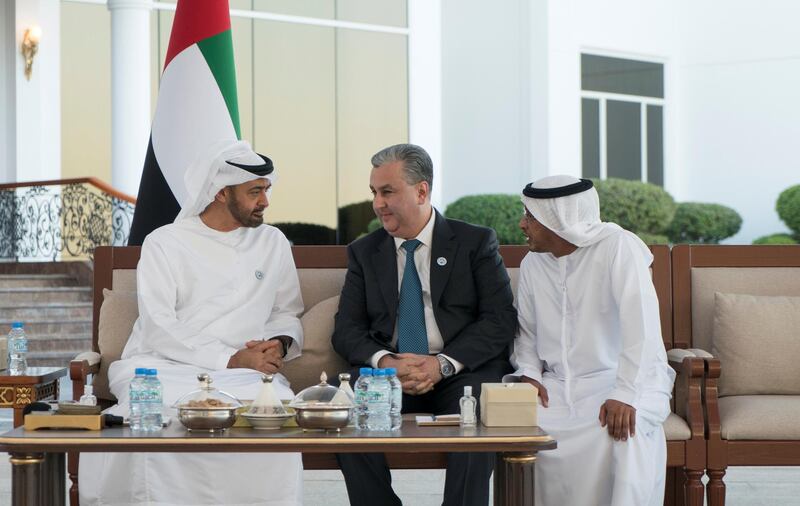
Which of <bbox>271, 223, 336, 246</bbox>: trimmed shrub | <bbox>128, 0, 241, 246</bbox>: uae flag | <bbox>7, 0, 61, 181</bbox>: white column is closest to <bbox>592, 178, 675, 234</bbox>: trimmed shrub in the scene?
<bbox>271, 223, 336, 246</bbox>: trimmed shrub

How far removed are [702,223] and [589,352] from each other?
13303 mm

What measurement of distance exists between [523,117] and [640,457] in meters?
14.2

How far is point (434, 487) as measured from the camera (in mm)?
5516

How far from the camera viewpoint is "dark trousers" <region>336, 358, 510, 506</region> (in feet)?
12.5

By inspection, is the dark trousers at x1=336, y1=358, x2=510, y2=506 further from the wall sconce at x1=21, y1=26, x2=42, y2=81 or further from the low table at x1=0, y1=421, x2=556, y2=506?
the wall sconce at x1=21, y1=26, x2=42, y2=81

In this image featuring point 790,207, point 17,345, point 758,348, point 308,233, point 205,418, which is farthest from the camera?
point 308,233

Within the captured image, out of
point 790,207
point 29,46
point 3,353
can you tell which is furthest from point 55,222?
point 790,207

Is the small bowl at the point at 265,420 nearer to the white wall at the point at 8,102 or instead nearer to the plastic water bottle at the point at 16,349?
the plastic water bottle at the point at 16,349

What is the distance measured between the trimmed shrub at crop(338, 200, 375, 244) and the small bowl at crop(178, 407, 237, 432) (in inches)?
563

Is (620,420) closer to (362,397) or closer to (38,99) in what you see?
(362,397)

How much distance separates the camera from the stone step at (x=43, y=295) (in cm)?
1190

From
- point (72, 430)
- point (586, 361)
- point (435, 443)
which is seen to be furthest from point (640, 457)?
point (72, 430)

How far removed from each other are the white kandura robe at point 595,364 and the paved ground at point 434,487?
3.90 feet

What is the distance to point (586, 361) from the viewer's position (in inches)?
164
